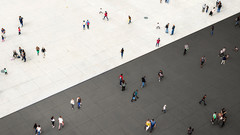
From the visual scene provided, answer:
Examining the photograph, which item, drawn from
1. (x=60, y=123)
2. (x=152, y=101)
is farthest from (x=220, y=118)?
(x=60, y=123)

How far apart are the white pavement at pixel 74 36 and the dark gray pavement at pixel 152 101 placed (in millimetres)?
1532

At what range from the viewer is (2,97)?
29125 millimetres

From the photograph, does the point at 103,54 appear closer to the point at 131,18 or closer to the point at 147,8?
the point at 131,18

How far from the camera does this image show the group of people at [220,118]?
26.5 metres

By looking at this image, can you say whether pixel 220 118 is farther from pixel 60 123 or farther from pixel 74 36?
pixel 74 36

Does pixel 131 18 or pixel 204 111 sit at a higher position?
pixel 131 18

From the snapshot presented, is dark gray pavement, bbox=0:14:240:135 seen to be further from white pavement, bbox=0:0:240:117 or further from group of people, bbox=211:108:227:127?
white pavement, bbox=0:0:240:117

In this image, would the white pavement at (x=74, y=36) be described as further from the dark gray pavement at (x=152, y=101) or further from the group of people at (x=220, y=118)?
the group of people at (x=220, y=118)

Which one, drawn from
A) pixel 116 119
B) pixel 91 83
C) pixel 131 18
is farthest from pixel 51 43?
pixel 116 119

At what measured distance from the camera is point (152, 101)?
2906cm

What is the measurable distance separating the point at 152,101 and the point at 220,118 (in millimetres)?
6219

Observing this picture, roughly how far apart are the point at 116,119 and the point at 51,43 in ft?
45.8

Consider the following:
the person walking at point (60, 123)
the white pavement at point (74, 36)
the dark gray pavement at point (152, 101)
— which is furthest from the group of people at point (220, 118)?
Answer: the person walking at point (60, 123)

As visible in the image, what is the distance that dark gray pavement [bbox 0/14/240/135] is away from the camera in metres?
26.6
